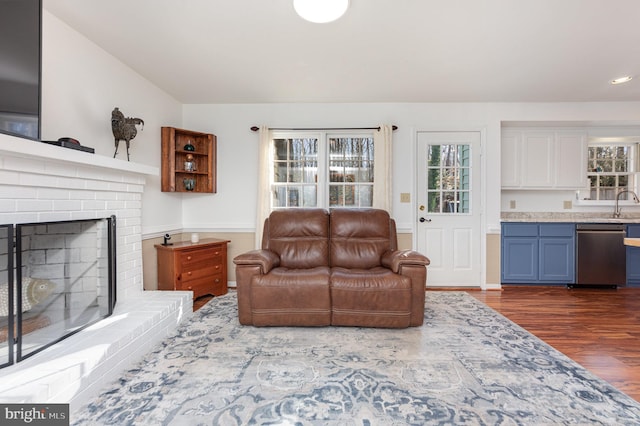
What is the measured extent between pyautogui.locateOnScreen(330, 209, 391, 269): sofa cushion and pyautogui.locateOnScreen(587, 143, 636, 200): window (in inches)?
143

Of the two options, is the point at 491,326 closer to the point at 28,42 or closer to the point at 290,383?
the point at 290,383

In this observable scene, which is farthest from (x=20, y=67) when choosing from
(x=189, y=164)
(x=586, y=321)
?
(x=586, y=321)

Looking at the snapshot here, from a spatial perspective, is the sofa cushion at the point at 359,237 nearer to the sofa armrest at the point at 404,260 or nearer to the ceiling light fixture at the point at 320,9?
the sofa armrest at the point at 404,260

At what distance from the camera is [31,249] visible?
1.78 meters

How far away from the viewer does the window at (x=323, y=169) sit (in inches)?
156

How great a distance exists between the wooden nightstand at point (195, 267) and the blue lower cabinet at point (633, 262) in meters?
5.22

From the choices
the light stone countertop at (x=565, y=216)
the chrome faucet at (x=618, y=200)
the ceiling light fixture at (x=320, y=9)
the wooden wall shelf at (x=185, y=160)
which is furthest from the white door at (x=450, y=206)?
the wooden wall shelf at (x=185, y=160)

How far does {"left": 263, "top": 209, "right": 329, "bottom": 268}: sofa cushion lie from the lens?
3.07 meters

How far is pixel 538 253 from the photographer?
13.1ft

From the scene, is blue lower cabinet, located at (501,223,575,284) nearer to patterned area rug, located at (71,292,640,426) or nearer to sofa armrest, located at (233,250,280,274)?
patterned area rug, located at (71,292,640,426)

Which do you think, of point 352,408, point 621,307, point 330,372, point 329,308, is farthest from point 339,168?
point 621,307

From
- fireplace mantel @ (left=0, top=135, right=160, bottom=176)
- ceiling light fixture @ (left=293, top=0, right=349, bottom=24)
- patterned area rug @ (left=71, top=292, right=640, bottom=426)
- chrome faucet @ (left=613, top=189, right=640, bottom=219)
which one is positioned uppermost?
ceiling light fixture @ (left=293, top=0, right=349, bottom=24)

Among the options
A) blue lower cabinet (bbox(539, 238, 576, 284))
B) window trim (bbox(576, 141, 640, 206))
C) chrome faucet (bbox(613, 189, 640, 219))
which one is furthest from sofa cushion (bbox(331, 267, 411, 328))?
chrome faucet (bbox(613, 189, 640, 219))

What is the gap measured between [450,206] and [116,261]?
12.2ft
